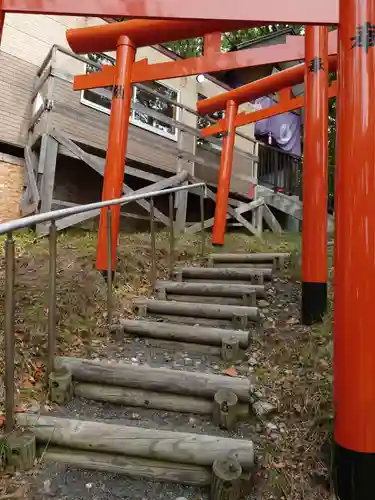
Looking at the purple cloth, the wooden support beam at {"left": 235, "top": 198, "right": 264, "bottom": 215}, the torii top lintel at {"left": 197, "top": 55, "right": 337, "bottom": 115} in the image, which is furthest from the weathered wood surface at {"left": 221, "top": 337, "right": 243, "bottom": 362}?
the purple cloth

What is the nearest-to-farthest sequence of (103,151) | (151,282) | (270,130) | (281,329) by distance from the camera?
(281,329) → (151,282) → (103,151) → (270,130)

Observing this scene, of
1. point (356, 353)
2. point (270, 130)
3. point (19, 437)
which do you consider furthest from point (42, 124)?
point (270, 130)

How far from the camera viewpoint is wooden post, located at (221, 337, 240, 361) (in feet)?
10.5

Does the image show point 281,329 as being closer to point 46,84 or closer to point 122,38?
point 122,38

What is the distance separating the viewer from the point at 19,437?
2.05 m

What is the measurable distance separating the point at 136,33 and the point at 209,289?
3.13m

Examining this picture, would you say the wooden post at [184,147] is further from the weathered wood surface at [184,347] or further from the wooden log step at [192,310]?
the weathered wood surface at [184,347]

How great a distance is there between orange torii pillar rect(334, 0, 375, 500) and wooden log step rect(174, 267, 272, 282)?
2.57m

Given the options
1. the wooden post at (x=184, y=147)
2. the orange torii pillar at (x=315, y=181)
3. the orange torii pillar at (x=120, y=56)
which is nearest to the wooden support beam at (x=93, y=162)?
the wooden post at (x=184, y=147)

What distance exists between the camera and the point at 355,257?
2.01 metres

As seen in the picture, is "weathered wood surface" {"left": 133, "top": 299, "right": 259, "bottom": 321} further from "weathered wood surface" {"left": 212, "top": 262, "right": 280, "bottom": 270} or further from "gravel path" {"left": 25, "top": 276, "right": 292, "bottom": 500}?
"weathered wood surface" {"left": 212, "top": 262, "right": 280, "bottom": 270}

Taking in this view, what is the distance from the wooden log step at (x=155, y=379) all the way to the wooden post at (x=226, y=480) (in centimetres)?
62

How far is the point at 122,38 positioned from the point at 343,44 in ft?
11.1

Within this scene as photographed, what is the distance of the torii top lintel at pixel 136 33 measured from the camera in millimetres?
4484
